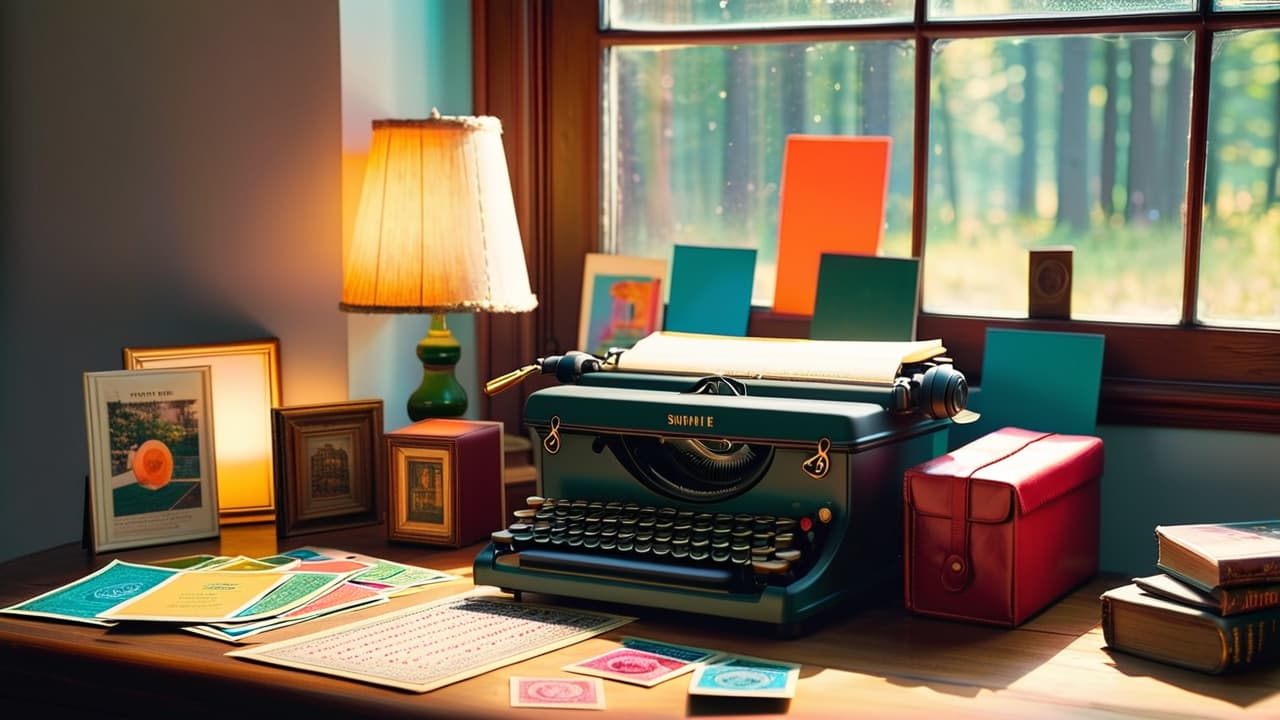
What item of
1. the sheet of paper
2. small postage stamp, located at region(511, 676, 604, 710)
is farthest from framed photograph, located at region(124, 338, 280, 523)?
small postage stamp, located at region(511, 676, 604, 710)

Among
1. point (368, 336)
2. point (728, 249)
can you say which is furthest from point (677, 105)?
point (368, 336)

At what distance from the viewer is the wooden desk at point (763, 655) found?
4.92 ft

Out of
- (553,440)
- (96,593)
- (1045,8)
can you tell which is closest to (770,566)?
(553,440)

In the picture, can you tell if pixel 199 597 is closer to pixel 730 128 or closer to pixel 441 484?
pixel 441 484

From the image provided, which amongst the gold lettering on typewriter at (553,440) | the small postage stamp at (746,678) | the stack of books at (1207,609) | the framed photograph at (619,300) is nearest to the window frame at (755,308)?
the framed photograph at (619,300)

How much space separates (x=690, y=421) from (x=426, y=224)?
686 millimetres

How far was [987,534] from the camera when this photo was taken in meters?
1.78

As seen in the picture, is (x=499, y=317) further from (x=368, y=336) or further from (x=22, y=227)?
(x=22, y=227)

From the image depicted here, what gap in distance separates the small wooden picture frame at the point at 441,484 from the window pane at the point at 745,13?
2.91ft

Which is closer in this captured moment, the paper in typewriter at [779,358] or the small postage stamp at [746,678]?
the small postage stamp at [746,678]

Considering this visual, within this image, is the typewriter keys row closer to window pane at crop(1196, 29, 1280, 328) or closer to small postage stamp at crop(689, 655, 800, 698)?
small postage stamp at crop(689, 655, 800, 698)

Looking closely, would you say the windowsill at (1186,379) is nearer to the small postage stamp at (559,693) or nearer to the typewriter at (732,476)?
the typewriter at (732,476)

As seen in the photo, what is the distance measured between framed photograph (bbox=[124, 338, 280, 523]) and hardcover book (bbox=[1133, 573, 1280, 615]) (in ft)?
4.79

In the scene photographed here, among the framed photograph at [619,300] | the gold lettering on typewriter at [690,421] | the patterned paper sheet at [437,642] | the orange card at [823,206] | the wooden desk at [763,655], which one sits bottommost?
the wooden desk at [763,655]
